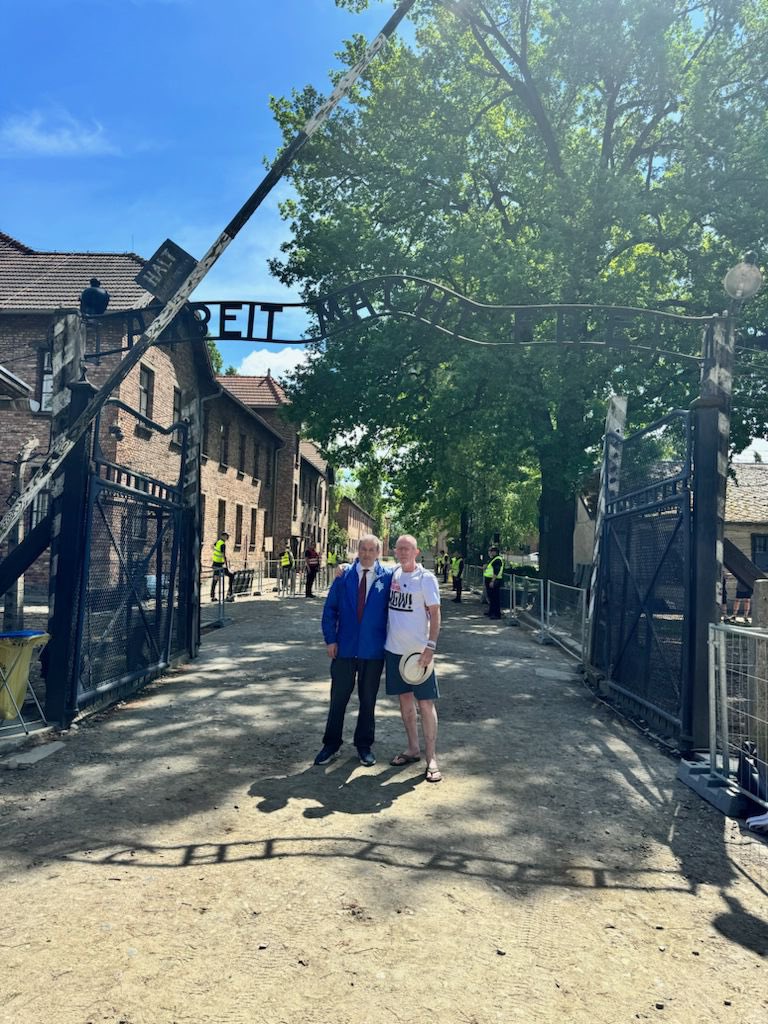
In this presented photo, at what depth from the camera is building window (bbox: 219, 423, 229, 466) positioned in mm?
28992

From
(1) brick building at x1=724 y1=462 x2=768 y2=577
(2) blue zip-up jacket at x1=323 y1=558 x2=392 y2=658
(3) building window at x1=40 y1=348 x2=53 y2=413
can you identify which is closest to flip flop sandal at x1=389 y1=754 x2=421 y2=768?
(2) blue zip-up jacket at x1=323 y1=558 x2=392 y2=658

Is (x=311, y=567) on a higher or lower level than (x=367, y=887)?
higher

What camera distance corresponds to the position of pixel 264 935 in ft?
10.7

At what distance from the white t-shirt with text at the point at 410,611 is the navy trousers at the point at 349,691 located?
0.26m

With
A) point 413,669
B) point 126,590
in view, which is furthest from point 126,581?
point 413,669

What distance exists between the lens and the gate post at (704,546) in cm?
622

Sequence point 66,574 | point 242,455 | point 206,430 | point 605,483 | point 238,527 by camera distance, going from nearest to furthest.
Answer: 1. point 66,574
2. point 605,483
3. point 206,430
4. point 238,527
5. point 242,455

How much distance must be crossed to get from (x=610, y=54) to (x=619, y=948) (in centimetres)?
2056

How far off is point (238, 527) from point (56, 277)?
13.1m

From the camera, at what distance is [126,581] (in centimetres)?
820

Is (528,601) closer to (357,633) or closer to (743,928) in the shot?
(357,633)

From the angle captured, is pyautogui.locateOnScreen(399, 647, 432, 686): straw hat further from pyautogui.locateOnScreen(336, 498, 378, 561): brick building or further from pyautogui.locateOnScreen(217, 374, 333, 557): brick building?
pyautogui.locateOnScreen(336, 498, 378, 561): brick building

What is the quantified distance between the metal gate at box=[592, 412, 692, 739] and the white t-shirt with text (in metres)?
2.34

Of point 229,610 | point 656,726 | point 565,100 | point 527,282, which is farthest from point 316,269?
point 656,726
